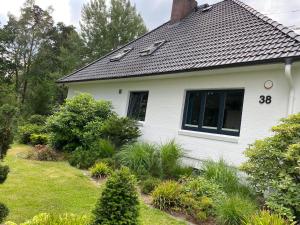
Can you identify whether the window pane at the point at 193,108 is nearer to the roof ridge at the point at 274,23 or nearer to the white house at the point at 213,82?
the white house at the point at 213,82

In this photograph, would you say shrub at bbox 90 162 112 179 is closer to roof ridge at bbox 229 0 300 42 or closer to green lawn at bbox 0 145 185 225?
green lawn at bbox 0 145 185 225

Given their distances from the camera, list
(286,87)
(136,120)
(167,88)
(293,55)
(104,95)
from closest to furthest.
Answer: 1. (293,55)
2. (286,87)
3. (167,88)
4. (136,120)
5. (104,95)

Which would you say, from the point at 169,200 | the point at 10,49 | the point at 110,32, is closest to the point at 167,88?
the point at 169,200

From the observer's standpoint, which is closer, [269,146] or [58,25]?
[269,146]

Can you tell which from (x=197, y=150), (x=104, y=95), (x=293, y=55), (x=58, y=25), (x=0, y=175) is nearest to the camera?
(x=0, y=175)

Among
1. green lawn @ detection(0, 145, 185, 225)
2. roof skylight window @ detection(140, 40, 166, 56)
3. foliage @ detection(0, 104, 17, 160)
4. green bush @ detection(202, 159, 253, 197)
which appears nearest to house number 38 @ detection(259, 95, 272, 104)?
green bush @ detection(202, 159, 253, 197)

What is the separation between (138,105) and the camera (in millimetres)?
13594

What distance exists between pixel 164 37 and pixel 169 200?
1076cm

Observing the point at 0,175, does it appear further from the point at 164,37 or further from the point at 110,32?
the point at 110,32

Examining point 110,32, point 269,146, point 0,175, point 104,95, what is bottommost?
point 0,175

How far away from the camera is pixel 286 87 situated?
7.97 metres

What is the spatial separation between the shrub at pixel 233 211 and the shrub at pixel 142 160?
3365 mm

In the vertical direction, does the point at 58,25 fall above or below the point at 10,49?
above

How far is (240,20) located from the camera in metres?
12.1
